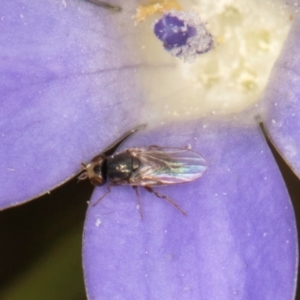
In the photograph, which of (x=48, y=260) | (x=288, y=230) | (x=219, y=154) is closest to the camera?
(x=288, y=230)

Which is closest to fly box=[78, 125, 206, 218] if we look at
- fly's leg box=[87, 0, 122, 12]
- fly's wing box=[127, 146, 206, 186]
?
fly's wing box=[127, 146, 206, 186]

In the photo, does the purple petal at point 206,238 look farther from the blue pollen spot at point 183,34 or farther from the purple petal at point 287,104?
the blue pollen spot at point 183,34

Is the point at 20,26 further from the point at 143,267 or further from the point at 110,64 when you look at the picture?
the point at 143,267

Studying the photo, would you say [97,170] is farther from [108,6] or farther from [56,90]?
[108,6]

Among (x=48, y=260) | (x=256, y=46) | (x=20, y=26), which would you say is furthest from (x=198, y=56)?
(x=48, y=260)

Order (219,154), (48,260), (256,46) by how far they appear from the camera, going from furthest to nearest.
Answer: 1. (48,260)
2. (256,46)
3. (219,154)

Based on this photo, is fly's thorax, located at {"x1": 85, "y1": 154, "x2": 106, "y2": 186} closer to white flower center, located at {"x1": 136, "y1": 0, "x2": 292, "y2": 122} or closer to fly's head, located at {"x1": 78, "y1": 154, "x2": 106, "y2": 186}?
fly's head, located at {"x1": 78, "y1": 154, "x2": 106, "y2": 186}
